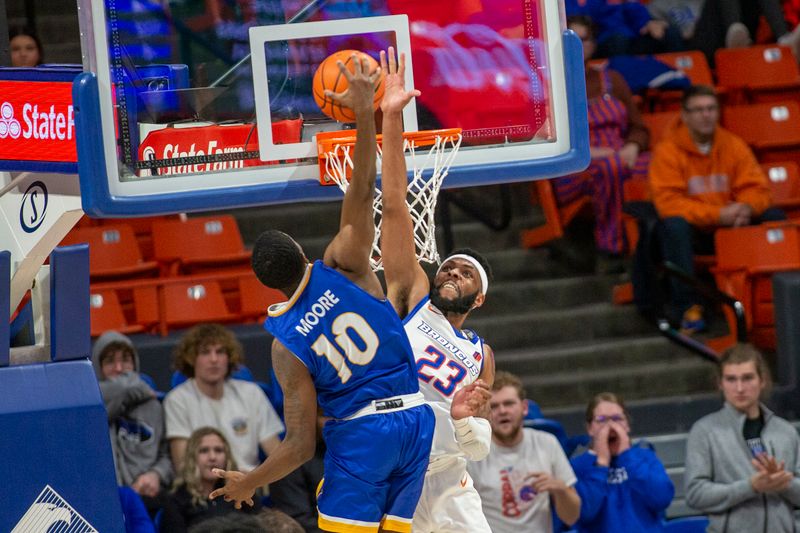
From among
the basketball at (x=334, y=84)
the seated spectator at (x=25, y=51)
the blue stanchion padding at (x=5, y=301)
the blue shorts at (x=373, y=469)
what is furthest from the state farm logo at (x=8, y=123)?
the seated spectator at (x=25, y=51)

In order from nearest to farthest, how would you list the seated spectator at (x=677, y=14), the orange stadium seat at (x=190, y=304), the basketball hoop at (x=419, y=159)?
the basketball hoop at (x=419, y=159), the orange stadium seat at (x=190, y=304), the seated spectator at (x=677, y=14)

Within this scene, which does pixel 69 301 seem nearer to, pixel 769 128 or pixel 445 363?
pixel 445 363

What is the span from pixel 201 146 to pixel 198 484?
2164mm

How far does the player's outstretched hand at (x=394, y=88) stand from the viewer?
4867mm

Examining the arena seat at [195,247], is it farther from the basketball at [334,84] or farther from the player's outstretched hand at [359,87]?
the player's outstretched hand at [359,87]

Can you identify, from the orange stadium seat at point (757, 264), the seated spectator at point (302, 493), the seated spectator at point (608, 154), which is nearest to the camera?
the seated spectator at point (302, 493)

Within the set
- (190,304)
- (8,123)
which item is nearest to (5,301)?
(8,123)

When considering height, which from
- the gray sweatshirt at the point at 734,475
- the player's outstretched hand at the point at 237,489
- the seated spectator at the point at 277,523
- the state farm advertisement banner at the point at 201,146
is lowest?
the gray sweatshirt at the point at 734,475

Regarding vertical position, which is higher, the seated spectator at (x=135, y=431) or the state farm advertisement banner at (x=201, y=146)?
the state farm advertisement banner at (x=201, y=146)

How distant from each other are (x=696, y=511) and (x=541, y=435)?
1.24 metres

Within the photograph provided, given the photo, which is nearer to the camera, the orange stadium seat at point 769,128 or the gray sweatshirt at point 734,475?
the gray sweatshirt at point 734,475

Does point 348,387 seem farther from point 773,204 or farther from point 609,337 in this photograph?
point 773,204

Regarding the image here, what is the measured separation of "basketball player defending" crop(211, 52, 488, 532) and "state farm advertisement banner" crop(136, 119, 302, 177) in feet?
1.58

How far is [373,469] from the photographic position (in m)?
4.88
